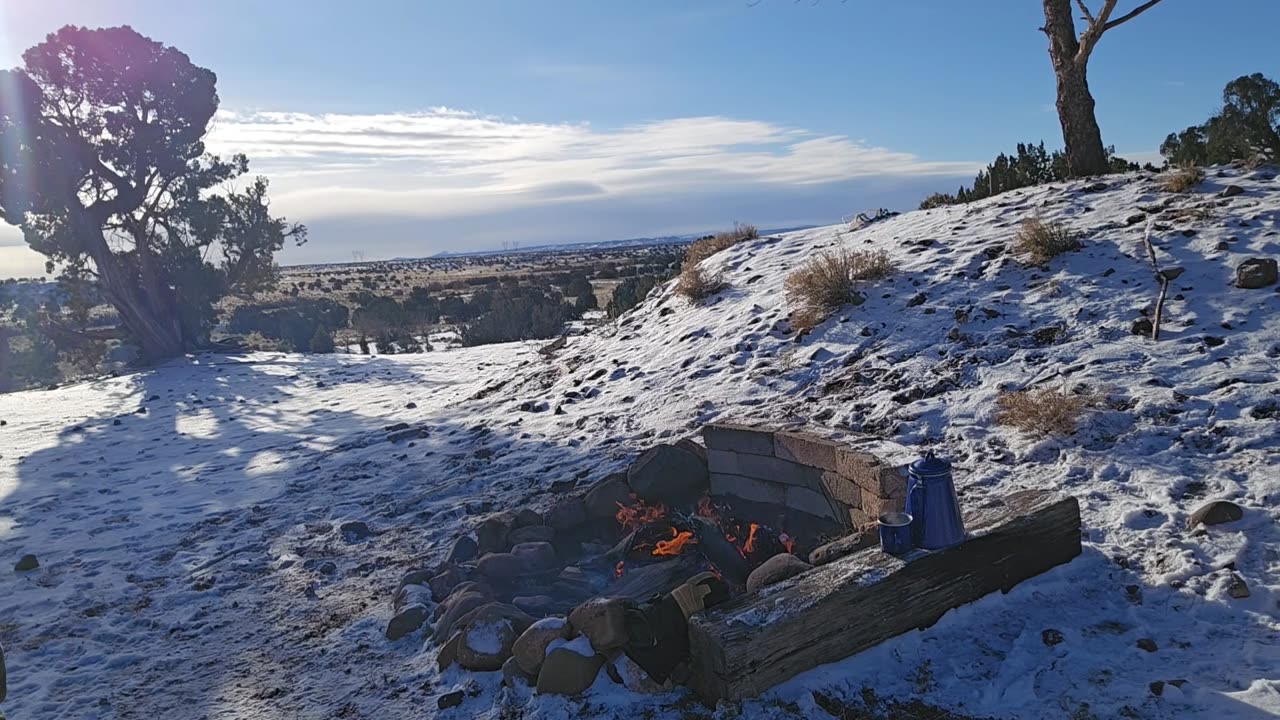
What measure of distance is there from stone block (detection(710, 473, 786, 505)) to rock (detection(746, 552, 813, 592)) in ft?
4.12

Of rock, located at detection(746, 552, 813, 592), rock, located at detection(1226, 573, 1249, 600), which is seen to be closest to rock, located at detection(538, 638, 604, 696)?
rock, located at detection(746, 552, 813, 592)

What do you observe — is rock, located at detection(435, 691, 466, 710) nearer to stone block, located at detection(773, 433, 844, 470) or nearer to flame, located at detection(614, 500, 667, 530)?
flame, located at detection(614, 500, 667, 530)

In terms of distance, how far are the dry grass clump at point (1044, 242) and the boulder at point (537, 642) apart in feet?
19.7

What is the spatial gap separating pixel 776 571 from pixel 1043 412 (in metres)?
2.39

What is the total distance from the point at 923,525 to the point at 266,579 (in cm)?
467

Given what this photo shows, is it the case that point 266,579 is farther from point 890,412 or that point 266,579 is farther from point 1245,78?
point 1245,78

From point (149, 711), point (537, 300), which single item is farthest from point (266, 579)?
point (537, 300)

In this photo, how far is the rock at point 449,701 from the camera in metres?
3.71

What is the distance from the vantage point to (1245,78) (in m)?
14.0

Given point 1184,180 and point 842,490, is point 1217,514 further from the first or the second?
point 1184,180

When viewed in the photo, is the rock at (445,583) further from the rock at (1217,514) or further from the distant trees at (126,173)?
the distant trees at (126,173)

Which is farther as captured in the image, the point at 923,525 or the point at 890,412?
the point at 890,412

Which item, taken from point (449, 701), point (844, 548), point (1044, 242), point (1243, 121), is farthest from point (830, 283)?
point (1243, 121)

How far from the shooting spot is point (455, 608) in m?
4.43
